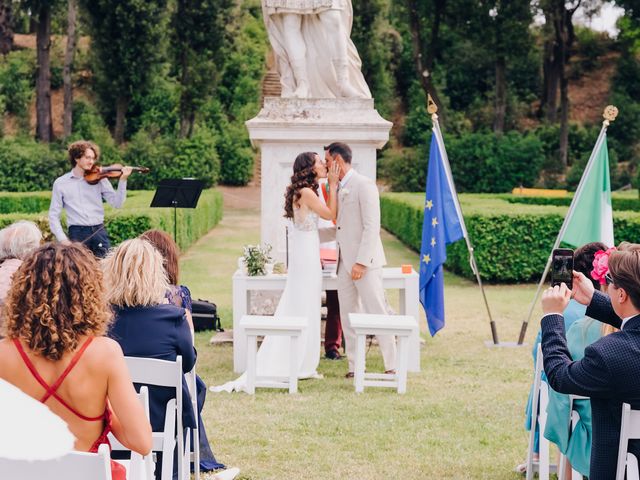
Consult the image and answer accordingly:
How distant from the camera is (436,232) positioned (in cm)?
895

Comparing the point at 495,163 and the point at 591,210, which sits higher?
the point at 591,210

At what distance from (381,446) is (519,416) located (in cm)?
124

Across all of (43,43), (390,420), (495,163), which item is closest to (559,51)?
(495,163)

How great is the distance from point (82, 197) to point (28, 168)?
63.2 feet

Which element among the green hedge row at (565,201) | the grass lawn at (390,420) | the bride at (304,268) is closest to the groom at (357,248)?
the bride at (304,268)

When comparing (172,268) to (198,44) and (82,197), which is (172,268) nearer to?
(82,197)

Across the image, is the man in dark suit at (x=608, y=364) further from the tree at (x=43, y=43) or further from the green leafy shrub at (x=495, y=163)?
the tree at (x=43, y=43)

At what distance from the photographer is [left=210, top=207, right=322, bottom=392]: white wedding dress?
7770mm

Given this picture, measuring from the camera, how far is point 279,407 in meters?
6.91

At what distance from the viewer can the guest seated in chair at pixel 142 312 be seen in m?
4.57

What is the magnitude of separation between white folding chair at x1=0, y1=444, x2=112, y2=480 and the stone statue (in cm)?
696

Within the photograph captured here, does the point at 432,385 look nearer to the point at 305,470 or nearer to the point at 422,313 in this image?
→ the point at 305,470

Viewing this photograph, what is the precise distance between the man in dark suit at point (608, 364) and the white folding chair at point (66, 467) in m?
1.69

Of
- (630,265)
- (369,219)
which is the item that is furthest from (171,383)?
(369,219)
